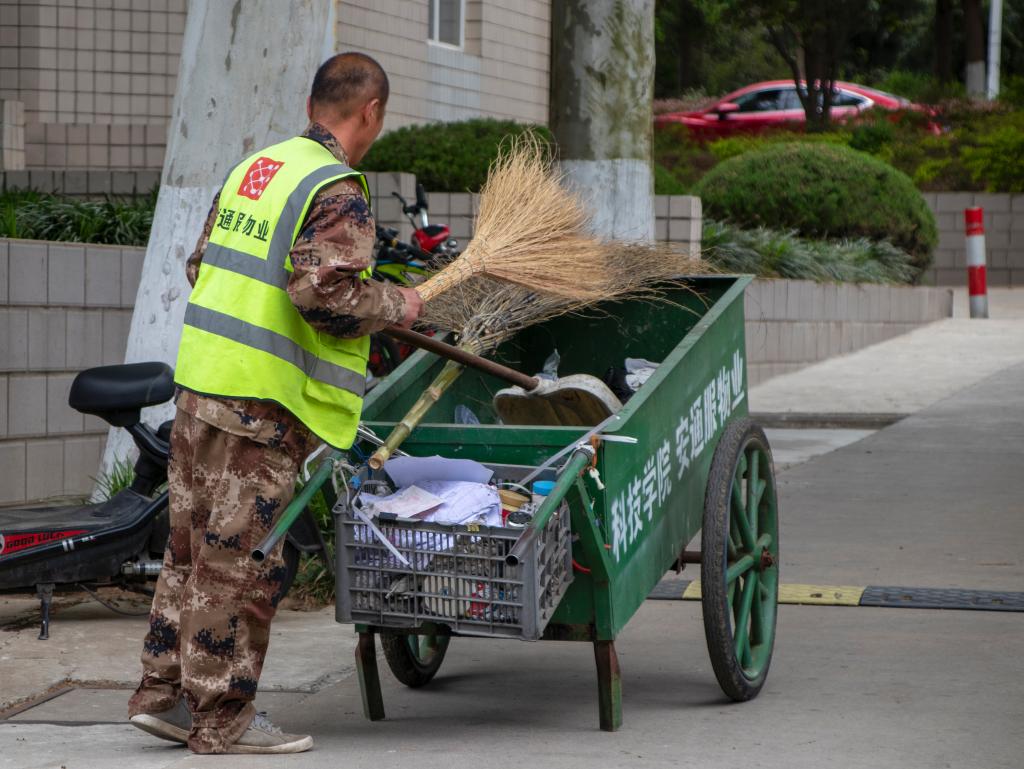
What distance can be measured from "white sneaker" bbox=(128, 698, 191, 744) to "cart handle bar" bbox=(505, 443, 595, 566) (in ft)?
3.41

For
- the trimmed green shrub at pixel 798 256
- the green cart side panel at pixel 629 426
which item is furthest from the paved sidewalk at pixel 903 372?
the green cart side panel at pixel 629 426

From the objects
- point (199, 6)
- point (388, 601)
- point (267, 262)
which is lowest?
point (388, 601)

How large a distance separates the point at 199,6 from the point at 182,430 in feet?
8.87

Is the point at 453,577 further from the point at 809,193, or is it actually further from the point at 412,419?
the point at 809,193

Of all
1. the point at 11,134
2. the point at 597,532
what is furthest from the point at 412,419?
the point at 11,134

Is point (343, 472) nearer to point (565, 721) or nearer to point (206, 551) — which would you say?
point (206, 551)

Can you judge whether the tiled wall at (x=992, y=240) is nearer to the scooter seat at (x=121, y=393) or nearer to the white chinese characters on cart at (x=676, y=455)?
the white chinese characters on cart at (x=676, y=455)

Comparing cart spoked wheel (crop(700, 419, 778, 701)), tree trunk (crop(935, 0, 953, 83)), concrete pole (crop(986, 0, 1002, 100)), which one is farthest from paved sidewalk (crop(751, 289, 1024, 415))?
tree trunk (crop(935, 0, 953, 83))

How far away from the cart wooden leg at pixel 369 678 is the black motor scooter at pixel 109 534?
2.91 feet

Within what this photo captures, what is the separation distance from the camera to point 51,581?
17.8ft

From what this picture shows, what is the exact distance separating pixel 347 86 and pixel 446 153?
7053mm

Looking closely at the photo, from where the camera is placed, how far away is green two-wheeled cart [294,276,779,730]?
3996 millimetres

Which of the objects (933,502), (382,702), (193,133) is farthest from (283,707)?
(933,502)

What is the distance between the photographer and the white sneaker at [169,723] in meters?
4.14
